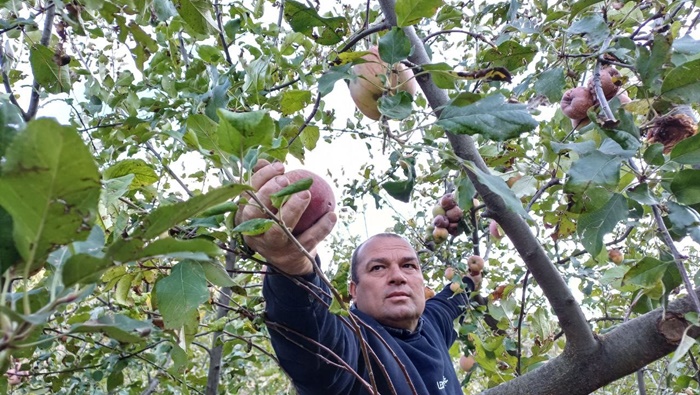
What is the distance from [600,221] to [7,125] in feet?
3.46

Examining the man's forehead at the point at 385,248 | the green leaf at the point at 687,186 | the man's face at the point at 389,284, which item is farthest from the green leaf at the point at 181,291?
the man's forehead at the point at 385,248

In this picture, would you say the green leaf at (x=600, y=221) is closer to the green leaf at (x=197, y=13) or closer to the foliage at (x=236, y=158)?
the foliage at (x=236, y=158)

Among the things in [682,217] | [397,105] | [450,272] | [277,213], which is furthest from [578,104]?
[277,213]

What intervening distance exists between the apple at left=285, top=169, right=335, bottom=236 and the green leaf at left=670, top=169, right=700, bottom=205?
71cm

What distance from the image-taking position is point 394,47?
1.05 metres

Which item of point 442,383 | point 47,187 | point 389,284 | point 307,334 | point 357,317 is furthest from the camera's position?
point 389,284

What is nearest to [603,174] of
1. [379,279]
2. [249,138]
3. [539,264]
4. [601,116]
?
[601,116]

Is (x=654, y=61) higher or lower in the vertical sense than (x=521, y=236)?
higher

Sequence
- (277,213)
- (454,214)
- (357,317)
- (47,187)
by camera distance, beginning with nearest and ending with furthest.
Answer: (47,187), (277,213), (357,317), (454,214)

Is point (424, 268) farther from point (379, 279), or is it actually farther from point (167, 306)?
point (167, 306)

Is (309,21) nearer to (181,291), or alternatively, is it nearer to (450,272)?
(181,291)

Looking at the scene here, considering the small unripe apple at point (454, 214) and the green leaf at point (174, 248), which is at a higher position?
the small unripe apple at point (454, 214)

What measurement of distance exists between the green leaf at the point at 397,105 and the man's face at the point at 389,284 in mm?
1190

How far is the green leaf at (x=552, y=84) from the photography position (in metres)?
1.39
